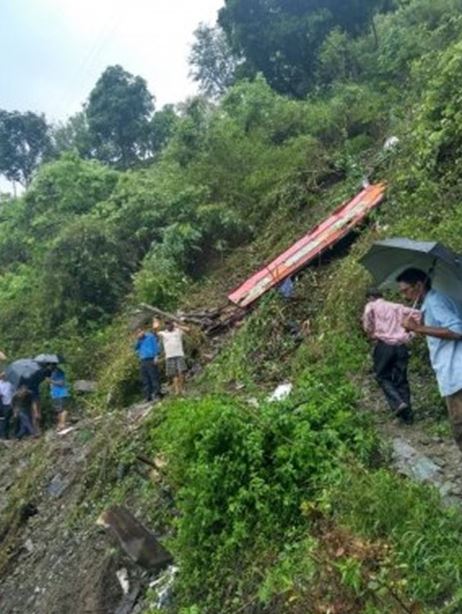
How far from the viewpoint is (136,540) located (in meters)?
6.41

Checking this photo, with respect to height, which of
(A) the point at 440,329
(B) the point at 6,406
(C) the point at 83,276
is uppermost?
(C) the point at 83,276

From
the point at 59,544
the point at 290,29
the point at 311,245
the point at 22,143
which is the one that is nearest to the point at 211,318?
the point at 311,245

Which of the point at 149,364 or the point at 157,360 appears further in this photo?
the point at 157,360

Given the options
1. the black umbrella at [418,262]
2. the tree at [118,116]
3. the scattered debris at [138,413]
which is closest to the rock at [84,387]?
the scattered debris at [138,413]

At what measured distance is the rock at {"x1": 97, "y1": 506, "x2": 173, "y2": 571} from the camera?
6254 millimetres

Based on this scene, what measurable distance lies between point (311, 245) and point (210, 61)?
31228 mm

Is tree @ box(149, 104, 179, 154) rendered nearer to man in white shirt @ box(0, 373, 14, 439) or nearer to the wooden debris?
the wooden debris

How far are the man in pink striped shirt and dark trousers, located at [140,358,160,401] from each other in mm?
4832

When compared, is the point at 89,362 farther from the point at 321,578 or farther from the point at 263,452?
the point at 321,578

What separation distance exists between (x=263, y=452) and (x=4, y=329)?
1410 cm

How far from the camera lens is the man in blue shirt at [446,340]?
14.5 feet

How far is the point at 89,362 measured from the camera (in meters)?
15.2

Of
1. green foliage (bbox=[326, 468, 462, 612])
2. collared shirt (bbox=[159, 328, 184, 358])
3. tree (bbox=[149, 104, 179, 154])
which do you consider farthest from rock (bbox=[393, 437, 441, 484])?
tree (bbox=[149, 104, 179, 154])

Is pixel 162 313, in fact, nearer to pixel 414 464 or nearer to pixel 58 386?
pixel 58 386
